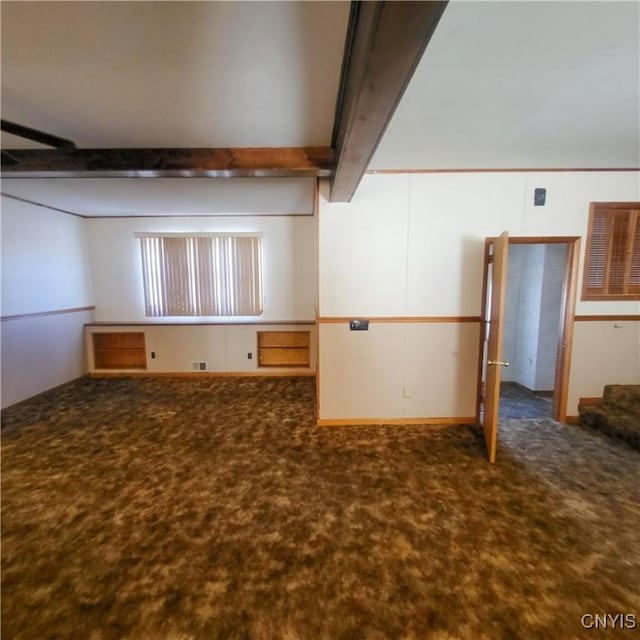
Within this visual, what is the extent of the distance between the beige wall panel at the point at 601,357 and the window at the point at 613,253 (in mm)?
329

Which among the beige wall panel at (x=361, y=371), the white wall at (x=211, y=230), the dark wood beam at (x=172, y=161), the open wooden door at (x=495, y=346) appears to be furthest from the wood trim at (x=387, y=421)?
the dark wood beam at (x=172, y=161)

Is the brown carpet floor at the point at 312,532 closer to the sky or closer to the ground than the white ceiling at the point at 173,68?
closer to the ground

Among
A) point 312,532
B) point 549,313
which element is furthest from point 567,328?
point 312,532

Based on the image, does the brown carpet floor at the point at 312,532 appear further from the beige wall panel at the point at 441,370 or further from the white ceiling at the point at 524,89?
the white ceiling at the point at 524,89

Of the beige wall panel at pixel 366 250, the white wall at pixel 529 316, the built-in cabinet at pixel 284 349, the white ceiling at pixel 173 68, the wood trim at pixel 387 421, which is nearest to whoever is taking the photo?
the white ceiling at pixel 173 68

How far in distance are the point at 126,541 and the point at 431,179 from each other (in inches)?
148

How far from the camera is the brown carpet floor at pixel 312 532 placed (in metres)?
1.46

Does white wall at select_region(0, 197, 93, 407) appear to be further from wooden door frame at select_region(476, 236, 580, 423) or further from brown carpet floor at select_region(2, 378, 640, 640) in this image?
wooden door frame at select_region(476, 236, 580, 423)

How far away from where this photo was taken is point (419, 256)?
316 cm

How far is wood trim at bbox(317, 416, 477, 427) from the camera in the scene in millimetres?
3346

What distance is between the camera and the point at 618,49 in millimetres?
1487

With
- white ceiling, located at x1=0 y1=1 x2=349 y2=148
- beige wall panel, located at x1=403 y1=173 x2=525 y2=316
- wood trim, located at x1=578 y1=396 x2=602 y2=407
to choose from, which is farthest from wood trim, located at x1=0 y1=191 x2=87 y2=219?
wood trim, located at x1=578 y1=396 x2=602 y2=407

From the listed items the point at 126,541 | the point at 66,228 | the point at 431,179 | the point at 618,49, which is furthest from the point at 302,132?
the point at 66,228

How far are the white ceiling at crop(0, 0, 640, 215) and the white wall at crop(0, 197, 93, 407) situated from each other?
1.89 m
